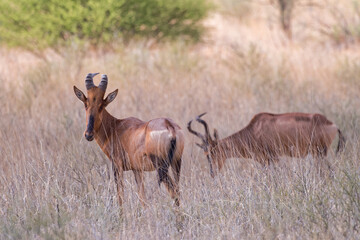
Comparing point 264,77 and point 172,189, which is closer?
point 172,189

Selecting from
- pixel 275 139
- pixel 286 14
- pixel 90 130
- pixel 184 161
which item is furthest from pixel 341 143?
pixel 286 14

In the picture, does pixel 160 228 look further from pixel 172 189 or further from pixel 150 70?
pixel 150 70

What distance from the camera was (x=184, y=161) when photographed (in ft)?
23.9

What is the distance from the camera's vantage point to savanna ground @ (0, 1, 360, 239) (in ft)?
16.1

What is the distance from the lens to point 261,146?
714 cm

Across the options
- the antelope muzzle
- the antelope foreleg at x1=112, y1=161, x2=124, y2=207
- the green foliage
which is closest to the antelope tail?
the antelope foreleg at x1=112, y1=161, x2=124, y2=207

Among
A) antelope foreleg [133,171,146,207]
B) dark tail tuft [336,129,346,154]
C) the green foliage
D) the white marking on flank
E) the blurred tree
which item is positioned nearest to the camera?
the white marking on flank

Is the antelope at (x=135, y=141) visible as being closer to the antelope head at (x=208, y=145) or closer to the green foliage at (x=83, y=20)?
the antelope head at (x=208, y=145)

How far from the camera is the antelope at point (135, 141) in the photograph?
17.4 ft

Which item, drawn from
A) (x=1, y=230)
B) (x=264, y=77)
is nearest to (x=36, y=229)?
(x=1, y=230)

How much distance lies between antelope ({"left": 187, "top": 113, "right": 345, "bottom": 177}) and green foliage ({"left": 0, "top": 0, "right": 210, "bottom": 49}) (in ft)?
34.4

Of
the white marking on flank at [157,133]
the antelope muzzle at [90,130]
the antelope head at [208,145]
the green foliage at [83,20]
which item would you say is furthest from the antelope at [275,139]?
the green foliage at [83,20]

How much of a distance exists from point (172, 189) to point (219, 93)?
6.05 metres

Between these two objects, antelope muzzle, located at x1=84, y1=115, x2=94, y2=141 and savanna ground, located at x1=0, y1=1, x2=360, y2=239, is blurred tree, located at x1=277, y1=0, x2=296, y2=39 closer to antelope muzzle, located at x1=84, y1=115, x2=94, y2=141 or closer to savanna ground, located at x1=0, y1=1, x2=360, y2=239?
savanna ground, located at x1=0, y1=1, x2=360, y2=239
